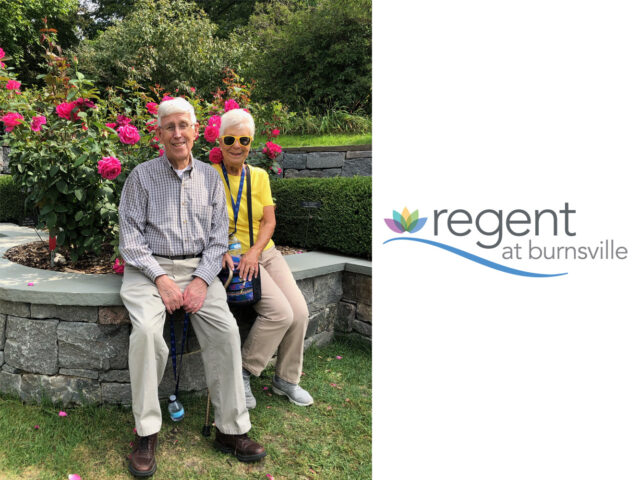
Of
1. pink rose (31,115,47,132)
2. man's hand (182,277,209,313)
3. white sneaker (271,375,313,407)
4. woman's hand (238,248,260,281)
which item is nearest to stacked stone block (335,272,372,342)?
white sneaker (271,375,313,407)

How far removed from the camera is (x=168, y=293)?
2.04 metres

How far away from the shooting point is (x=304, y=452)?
207 centimetres

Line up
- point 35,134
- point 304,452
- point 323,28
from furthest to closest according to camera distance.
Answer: point 323,28 → point 35,134 → point 304,452

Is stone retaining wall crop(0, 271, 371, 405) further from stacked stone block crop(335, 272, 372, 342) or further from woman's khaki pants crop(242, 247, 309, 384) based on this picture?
stacked stone block crop(335, 272, 372, 342)

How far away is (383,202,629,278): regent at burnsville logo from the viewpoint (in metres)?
1.62

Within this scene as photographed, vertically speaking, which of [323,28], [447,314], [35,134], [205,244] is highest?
[323,28]

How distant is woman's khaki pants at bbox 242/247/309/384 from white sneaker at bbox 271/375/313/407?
3 centimetres

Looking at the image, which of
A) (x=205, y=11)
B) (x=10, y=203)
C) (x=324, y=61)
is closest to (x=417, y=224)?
(x=324, y=61)

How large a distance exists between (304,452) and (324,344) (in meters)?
1.16

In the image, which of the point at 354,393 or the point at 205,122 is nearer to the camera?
the point at 354,393

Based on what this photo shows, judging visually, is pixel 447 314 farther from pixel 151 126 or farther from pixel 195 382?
pixel 151 126

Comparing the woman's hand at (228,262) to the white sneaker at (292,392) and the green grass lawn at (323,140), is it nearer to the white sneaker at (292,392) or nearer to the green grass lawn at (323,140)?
the white sneaker at (292,392)

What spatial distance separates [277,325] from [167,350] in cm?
58

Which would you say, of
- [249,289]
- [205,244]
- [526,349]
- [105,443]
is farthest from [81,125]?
[526,349]
